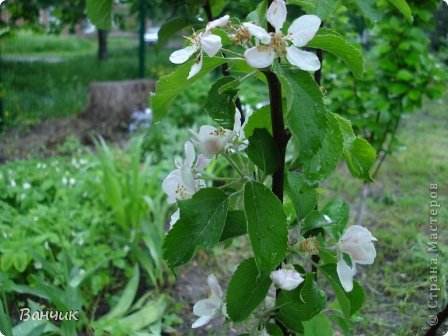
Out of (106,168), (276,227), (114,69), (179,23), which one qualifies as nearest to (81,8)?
(114,69)

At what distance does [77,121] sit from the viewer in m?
5.23

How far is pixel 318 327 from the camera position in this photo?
108 cm

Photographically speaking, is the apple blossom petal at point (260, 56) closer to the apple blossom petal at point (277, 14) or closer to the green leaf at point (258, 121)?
the apple blossom petal at point (277, 14)

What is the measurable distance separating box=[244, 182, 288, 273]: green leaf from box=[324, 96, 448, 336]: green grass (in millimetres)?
1115

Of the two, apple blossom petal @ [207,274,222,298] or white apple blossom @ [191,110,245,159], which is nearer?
white apple blossom @ [191,110,245,159]

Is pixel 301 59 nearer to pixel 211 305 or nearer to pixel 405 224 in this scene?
pixel 211 305

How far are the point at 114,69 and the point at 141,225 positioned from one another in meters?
3.82

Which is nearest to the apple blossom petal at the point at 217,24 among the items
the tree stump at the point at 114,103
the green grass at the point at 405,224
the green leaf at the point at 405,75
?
the green grass at the point at 405,224

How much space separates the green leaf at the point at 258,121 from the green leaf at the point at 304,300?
0.78ft

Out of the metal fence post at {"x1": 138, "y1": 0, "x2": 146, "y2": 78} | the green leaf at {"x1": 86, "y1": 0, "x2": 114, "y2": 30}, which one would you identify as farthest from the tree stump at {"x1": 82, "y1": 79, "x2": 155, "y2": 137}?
the green leaf at {"x1": 86, "y1": 0, "x2": 114, "y2": 30}

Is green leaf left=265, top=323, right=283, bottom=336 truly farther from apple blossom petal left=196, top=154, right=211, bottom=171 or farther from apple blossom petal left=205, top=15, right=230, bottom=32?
apple blossom petal left=205, top=15, right=230, bottom=32

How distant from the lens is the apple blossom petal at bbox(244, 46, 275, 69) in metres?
0.70

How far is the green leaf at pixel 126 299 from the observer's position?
84.9 inches

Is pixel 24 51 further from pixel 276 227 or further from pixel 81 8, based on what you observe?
pixel 276 227
